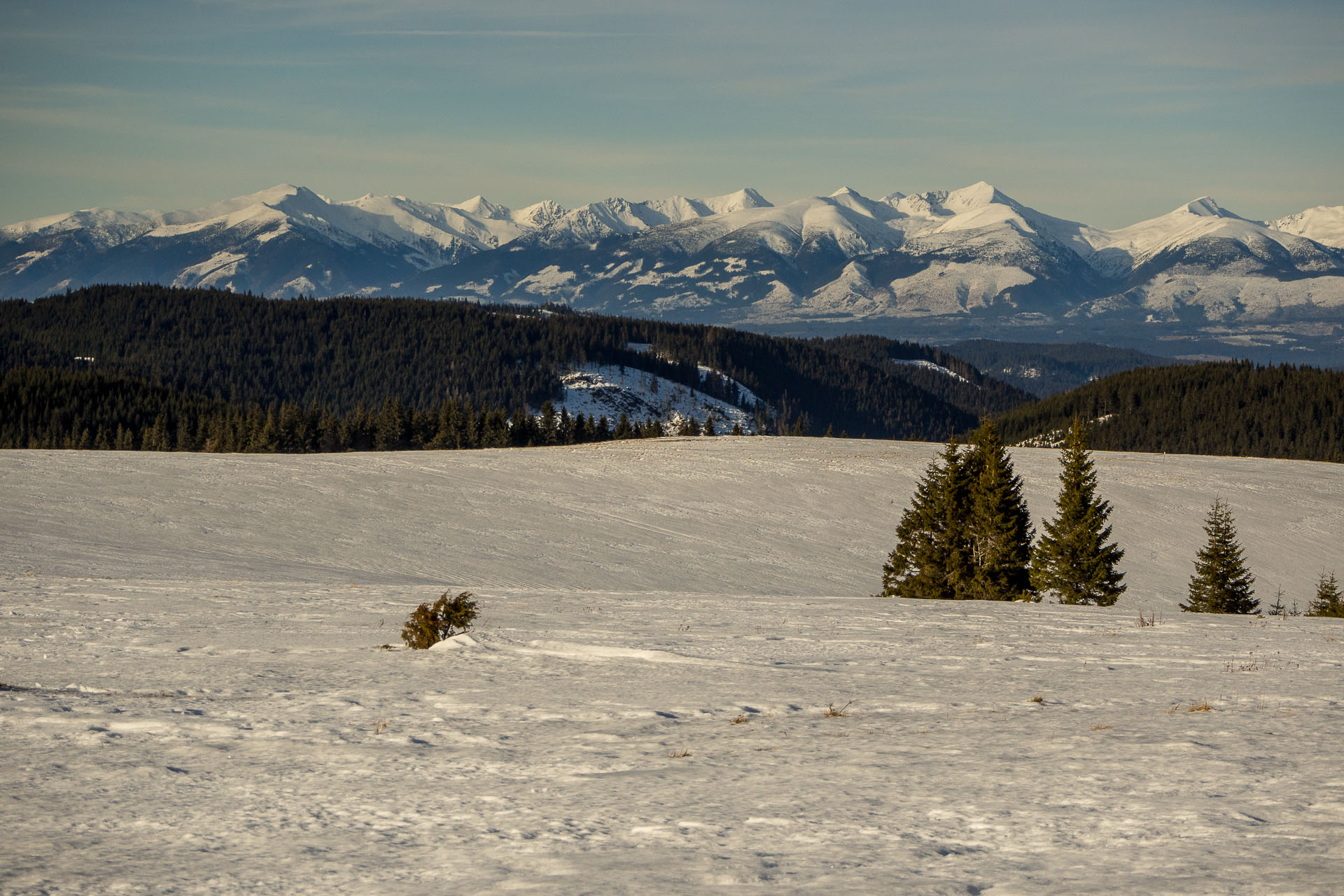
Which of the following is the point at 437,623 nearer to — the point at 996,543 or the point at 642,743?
the point at 642,743

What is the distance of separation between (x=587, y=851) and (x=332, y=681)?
7.35 metres

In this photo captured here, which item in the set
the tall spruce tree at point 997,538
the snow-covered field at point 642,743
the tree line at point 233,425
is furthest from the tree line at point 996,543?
the tree line at point 233,425

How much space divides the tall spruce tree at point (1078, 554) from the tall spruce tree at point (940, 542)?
10.2 feet

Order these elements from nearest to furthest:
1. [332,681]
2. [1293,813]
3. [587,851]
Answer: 1. [587,851]
2. [1293,813]
3. [332,681]

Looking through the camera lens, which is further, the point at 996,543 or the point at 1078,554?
the point at 1078,554

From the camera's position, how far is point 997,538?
35125 millimetres

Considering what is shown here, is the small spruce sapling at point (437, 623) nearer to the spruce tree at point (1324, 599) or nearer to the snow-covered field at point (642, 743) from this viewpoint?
the snow-covered field at point (642, 743)

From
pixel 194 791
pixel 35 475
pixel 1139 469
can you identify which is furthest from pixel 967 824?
pixel 1139 469

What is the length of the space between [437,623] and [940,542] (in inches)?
911

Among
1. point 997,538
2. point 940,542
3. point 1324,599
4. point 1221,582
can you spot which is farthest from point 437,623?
point 1324,599

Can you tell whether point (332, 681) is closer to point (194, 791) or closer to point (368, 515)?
point (194, 791)

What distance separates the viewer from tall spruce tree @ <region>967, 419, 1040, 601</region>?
35.0 m

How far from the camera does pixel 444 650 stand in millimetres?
17109

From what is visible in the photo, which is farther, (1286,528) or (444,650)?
(1286,528)
